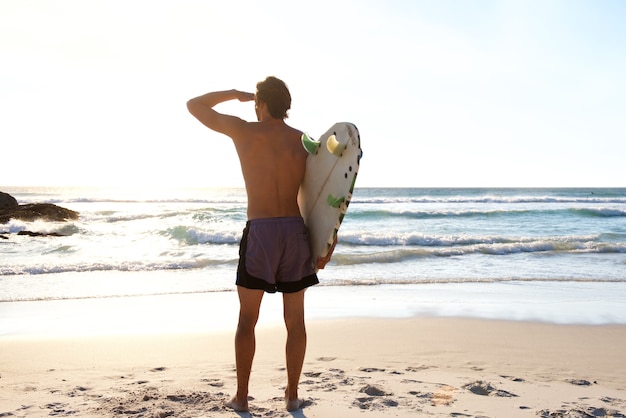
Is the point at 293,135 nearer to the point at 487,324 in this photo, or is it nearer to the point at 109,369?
the point at 109,369

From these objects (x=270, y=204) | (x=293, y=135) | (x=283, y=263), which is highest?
(x=293, y=135)

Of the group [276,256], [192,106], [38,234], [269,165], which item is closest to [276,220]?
[276,256]

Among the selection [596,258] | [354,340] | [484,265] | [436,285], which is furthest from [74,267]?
[596,258]

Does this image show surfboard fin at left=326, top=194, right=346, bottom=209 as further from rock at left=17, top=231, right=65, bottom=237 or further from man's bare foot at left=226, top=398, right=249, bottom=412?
rock at left=17, top=231, right=65, bottom=237

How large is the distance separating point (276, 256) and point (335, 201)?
44 centimetres

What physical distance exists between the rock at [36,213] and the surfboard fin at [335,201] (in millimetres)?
19340

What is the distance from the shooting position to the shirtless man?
3164 mm

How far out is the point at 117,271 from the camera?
1003 cm

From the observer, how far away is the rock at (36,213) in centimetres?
2052

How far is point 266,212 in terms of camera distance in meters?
3.24

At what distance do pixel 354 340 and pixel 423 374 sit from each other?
1.14 m

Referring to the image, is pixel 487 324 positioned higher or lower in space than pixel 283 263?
lower

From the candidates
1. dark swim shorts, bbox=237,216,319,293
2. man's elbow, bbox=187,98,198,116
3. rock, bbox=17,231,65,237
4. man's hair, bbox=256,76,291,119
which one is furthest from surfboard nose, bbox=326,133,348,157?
rock, bbox=17,231,65,237

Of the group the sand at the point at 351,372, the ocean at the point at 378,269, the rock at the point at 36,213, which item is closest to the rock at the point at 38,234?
the ocean at the point at 378,269
